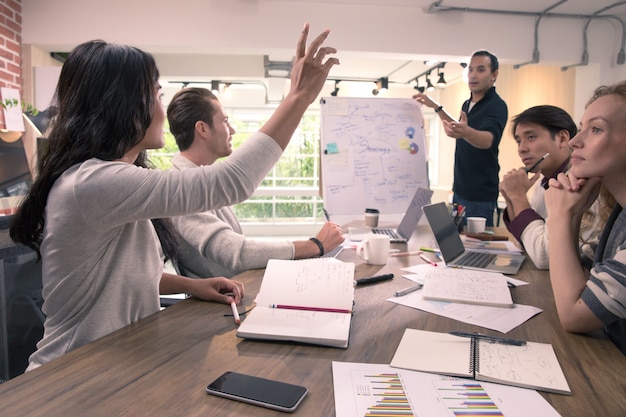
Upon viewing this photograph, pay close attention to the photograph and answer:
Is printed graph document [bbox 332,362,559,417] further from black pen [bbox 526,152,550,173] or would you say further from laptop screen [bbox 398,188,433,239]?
black pen [bbox 526,152,550,173]

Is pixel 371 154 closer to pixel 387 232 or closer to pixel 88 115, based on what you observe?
pixel 387 232

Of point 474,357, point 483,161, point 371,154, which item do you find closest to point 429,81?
point 483,161

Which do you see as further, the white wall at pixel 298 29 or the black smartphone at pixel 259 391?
the white wall at pixel 298 29

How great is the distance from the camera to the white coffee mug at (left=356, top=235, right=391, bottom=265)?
4.81 feet

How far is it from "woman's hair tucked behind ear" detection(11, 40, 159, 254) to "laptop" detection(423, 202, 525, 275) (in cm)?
98

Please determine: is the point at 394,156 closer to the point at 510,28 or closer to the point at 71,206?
the point at 71,206

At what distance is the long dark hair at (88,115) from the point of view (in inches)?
36.0

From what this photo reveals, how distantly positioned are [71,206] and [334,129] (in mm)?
1988

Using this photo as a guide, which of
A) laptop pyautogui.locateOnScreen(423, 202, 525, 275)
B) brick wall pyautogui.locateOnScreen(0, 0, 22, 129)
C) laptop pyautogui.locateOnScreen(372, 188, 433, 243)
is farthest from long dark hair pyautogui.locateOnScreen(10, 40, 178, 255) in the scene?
brick wall pyautogui.locateOnScreen(0, 0, 22, 129)

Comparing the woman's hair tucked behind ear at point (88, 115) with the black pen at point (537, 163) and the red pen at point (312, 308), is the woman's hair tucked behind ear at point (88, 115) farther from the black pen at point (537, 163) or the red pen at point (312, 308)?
the black pen at point (537, 163)

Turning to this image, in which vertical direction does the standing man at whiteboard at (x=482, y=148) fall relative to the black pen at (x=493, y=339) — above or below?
above

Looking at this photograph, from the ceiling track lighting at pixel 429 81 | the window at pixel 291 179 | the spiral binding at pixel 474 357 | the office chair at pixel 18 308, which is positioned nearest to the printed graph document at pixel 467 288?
the spiral binding at pixel 474 357

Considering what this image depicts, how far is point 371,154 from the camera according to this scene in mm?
2699

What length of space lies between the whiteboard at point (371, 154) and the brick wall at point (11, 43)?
302cm
